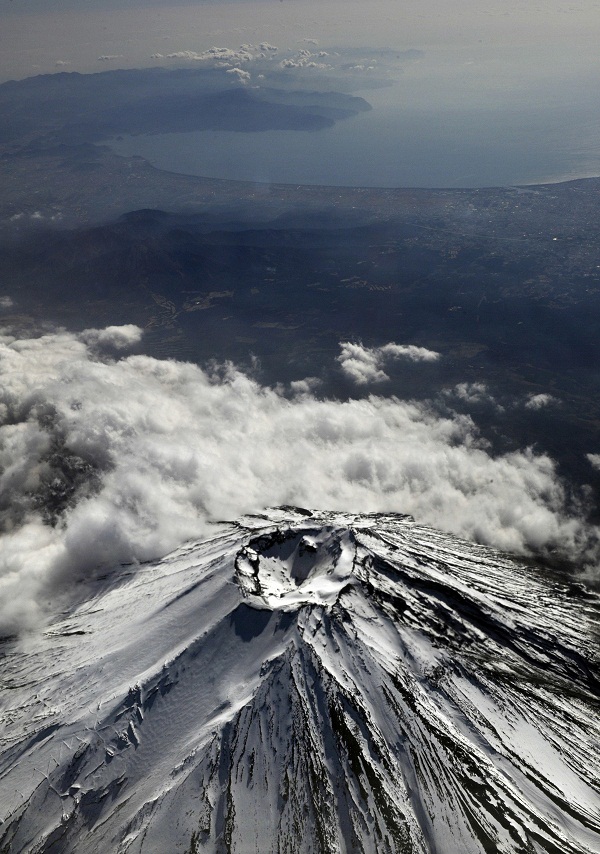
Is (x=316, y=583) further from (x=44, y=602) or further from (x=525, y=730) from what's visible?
(x=44, y=602)

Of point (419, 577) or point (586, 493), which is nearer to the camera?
point (419, 577)

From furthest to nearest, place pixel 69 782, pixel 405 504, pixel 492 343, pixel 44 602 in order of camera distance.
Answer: pixel 492 343 → pixel 405 504 → pixel 44 602 → pixel 69 782

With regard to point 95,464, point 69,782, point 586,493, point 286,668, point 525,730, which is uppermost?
point 286,668

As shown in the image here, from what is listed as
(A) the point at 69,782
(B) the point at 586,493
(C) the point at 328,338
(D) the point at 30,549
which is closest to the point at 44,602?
(D) the point at 30,549

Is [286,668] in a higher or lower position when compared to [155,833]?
higher

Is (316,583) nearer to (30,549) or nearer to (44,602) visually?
(44,602)

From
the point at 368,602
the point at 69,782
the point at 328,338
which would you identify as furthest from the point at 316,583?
the point at 328,338

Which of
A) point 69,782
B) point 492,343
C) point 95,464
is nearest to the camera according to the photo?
point 69,782
